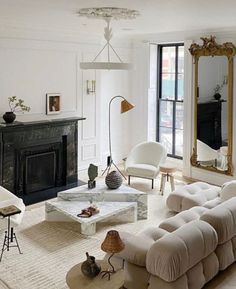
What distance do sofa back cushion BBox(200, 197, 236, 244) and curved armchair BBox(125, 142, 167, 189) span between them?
3155 millimetres

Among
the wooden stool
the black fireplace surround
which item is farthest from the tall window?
the black fireplace surround

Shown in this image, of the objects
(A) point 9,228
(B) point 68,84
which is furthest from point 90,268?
(B) point 68,84

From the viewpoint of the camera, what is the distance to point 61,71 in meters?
7.52

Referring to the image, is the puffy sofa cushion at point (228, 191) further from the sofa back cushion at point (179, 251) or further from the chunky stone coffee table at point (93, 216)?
the sofa back cushion at point (179, 251)

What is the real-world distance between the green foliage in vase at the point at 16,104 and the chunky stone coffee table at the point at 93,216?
192cm

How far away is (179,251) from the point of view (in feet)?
11.6

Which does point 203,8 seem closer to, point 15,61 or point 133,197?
point 133,197

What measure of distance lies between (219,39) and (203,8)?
271 cm

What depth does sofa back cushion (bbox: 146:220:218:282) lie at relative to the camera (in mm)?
3479

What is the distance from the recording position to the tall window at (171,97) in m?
8.69

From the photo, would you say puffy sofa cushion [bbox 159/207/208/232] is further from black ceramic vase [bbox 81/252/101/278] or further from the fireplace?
the fireplace

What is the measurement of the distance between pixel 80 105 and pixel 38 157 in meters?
1.50

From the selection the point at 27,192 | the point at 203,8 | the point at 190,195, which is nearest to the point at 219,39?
the point at 203,8

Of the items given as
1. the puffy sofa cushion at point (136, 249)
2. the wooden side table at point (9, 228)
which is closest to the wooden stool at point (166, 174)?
the wooden side table at point (9, 228)
